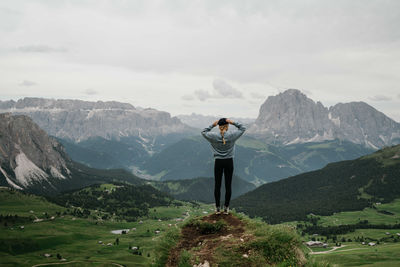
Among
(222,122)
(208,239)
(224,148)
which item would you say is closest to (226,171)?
(224,148)

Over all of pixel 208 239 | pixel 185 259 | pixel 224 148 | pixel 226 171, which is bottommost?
pixel 185 259

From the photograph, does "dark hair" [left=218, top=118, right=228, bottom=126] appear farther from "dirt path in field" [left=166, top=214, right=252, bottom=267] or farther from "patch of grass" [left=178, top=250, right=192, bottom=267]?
"patch of grass" [left=178, top=250, right=192, bottom=267]

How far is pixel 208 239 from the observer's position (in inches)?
742

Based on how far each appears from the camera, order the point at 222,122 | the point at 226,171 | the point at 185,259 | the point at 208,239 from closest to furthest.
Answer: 1. the point at 185,259
2. the point at 208,239
3. the point at 226,171
4. the point at 222,122

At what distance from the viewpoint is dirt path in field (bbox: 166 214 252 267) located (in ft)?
56.9

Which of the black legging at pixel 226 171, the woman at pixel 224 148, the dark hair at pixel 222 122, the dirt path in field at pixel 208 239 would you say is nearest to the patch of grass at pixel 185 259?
the dirt path in field at pixel 208 239

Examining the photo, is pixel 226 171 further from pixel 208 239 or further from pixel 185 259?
pixel 185 259

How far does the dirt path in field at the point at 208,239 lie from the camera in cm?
1733

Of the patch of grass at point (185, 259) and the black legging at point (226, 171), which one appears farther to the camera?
the black legging at point (226, 171)

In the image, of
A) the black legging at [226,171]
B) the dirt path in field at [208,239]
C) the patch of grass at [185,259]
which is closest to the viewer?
the patch of grass at [185,259]

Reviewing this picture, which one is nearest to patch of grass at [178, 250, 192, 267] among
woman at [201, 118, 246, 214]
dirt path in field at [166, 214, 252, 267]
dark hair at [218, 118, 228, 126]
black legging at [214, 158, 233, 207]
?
dirt path in field at [166, 214, 252, 267]

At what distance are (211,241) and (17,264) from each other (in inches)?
7900

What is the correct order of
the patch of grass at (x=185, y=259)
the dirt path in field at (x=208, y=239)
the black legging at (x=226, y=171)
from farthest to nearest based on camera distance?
the black legging at (x=226, y=171) → the dirt path in field at (x=208, y=239) → the patch of grass at (x=185, y=259)

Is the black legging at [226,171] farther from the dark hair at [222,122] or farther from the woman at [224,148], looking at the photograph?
the dark hair at [222,122]
